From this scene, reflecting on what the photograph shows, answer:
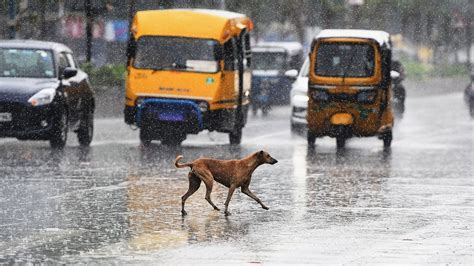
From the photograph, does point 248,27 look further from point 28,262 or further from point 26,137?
point 28,262

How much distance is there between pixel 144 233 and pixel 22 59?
515 inches

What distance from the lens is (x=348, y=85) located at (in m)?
27.3

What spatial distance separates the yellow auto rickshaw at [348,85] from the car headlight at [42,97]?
4.91 m

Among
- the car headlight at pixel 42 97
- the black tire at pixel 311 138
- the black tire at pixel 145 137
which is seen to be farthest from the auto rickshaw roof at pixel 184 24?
the car headlight at pixel 42 97

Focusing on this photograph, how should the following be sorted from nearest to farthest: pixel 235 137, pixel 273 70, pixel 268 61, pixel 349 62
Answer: pixel 349 62, pixel 235 137, pixel 273 70, pixel 268 61

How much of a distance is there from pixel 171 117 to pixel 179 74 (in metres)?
0.79

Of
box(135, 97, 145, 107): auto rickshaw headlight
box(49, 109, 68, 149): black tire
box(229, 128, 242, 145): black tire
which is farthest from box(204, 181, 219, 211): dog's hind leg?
box(229, 128, 242, 145): black tire

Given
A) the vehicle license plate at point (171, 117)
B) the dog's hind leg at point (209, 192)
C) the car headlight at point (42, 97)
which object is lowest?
the vehicle license plate at point (171, 117)

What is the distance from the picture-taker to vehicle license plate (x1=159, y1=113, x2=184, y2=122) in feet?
89.6

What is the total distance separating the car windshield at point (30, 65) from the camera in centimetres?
2558

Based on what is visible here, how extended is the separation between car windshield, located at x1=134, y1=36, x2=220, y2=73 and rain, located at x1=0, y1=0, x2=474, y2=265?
0.08 ft

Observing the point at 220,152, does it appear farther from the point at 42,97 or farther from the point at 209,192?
the point at 209,192

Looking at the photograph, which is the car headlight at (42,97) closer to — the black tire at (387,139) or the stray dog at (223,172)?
the black tire at (387,139)

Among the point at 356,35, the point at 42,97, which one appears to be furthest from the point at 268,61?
the point at 42,97
